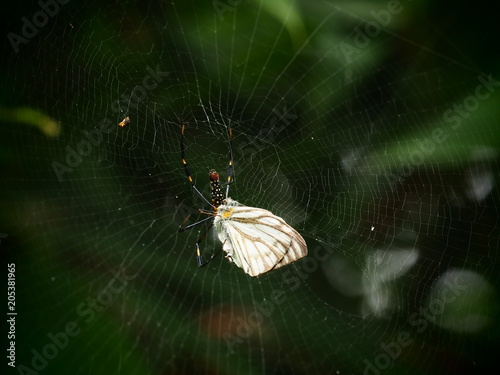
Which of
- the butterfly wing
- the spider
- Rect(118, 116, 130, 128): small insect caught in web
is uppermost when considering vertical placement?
Rect(118, 116, 130, 128): small insect caught in web

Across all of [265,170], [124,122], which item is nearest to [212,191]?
[265,170]

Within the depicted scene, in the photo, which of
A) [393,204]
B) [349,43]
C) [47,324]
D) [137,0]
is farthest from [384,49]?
[47,324]

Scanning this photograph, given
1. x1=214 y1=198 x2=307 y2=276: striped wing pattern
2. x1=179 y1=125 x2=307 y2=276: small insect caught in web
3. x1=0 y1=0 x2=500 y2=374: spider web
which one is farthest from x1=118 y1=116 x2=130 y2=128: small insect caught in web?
x1=214 y1=198 x2=307 y2=276: striped wing pattern

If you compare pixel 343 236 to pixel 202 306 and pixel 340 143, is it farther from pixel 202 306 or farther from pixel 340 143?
pixel 202 306

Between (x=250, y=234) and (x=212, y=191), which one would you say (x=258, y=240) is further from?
(x=212, y=191)

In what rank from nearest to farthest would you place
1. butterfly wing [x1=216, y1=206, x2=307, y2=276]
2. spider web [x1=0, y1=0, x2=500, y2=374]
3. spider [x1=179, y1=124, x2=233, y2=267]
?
spider web [x1=0, y1=0, x2=500, y2=374] → butterfly wing [x1=216, y1=206, x2=307, y2=276] → spider [x1=179, y1=124, x2=233, y2=267]

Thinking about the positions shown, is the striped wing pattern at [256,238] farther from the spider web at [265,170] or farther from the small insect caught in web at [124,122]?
the small insect caught in web at [124,122]

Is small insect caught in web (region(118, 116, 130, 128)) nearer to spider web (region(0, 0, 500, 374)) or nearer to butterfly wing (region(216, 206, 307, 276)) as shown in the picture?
spider web (region(0, 0, 500, 374))
